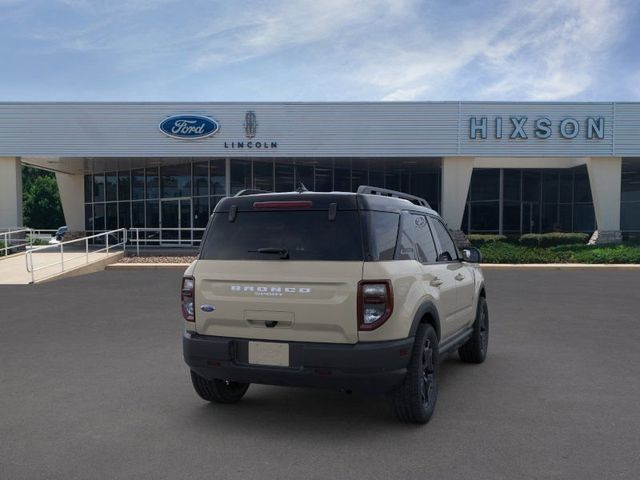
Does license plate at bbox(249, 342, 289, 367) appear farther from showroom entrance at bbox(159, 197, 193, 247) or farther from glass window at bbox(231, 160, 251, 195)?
showroom entrance at bbox(159, 197, 193, 247)

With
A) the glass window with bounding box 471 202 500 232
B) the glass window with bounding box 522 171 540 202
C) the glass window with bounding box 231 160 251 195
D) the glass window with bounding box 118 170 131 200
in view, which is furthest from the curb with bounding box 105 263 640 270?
the glass window with bounding box 522 171 540 202

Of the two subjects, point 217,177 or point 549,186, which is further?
point 549,186

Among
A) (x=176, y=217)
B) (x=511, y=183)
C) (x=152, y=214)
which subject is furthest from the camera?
(x=511, y=183)

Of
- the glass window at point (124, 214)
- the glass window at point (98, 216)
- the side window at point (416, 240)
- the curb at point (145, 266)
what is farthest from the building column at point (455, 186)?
the side window at point (416, 240)

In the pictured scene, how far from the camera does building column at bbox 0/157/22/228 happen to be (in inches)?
916

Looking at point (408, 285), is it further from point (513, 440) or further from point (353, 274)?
point (513, 440)

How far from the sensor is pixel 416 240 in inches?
205

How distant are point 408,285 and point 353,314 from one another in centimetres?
57

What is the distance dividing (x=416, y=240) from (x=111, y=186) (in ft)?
88.8

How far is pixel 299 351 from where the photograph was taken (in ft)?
14.2

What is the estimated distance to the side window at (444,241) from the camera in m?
5.89

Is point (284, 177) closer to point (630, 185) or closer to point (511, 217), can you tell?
point (511, 217)

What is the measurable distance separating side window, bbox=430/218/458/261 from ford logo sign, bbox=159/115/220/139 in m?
18.6

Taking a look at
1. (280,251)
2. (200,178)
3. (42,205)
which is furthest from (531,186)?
(42,205)
